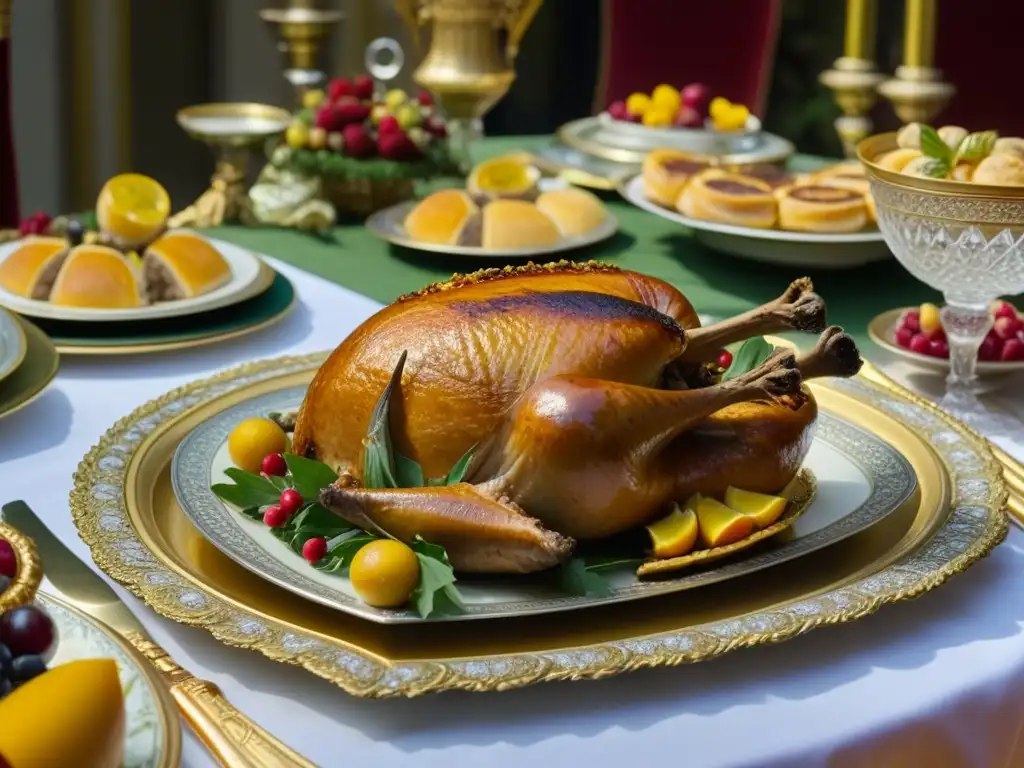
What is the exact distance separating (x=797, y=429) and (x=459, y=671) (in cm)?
28

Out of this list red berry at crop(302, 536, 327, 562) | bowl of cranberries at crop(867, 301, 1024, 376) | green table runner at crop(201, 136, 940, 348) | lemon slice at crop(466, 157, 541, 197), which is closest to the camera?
red berry at crop(302, 536, 327, 562)

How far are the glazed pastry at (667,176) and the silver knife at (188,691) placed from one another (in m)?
1.00

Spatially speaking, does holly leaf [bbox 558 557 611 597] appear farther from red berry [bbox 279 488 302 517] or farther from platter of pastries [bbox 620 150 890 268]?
platter of pastries [bbox 620 150 890 268]

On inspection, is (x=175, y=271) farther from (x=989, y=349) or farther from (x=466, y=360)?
(x=989, y=349)

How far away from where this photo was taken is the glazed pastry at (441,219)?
1.50 m

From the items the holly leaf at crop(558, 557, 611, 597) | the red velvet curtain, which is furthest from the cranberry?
the red velvet curtain

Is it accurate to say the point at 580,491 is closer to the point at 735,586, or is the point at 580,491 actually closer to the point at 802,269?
the point at 735,586

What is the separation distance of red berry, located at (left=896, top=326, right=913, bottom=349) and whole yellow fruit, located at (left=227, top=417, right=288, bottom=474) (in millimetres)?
611

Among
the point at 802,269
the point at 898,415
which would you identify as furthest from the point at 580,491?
the point at 802,269

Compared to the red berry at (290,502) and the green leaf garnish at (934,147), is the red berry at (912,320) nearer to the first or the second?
the green leaf garnish at (934,147)

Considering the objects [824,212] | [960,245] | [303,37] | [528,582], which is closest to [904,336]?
[960,245]

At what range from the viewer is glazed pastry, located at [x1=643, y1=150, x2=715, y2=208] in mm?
1561

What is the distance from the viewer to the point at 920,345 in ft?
3.75

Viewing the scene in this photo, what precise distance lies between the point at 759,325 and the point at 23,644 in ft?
1.60
